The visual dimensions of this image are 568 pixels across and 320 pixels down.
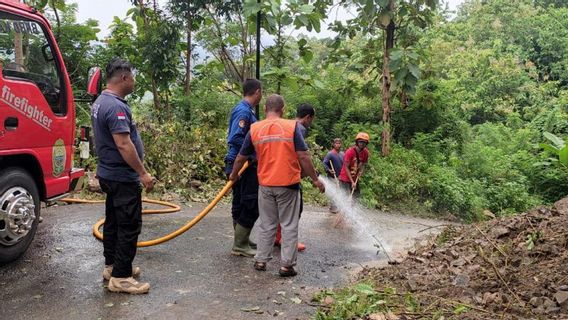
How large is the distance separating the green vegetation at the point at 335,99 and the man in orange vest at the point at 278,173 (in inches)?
154

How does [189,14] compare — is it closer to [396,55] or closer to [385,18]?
[385,18]

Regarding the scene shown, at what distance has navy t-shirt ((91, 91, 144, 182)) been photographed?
13.1ft

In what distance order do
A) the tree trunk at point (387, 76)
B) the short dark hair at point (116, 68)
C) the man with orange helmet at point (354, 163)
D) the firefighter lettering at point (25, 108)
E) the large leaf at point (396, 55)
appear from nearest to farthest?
1. the short dark hair at point (116, 68)
2. the firefighter lettering at point (25, 108)
3. the man with orange helmet at point (354, 163)
4. the large leaf at point (396, 55)
5. the tree trunk at point (387, 76)

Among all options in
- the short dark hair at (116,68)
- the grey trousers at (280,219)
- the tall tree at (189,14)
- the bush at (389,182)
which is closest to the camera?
the short dark hair at (116,68)

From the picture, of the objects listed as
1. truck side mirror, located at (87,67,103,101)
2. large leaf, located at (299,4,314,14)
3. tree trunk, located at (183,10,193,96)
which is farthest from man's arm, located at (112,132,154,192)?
tree trunk, located at (183,10,193,96)

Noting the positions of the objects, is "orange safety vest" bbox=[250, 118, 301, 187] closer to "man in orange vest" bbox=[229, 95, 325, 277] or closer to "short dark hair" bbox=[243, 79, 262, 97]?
"man in orange vest" bbox=[229, 95, 325, 277]

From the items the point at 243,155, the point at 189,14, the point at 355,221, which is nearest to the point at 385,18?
the point at 355,221

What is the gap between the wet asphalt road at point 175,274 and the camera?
4016 millimetres

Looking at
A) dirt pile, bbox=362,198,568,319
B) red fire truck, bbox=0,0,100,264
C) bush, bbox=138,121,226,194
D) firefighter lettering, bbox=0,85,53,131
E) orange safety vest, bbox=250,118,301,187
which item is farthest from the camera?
bush, bbox=138,121,226,194

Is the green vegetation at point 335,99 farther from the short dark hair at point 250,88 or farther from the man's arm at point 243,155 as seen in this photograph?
the man's arm at point 243,155

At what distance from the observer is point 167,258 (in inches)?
216

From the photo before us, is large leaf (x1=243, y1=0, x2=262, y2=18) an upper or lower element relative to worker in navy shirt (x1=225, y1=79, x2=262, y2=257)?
upper

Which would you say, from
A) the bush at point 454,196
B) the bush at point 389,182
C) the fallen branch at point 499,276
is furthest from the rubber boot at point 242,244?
the bush at point 454,196

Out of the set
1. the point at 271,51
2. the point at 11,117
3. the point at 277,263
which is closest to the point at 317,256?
the point at 277,263
